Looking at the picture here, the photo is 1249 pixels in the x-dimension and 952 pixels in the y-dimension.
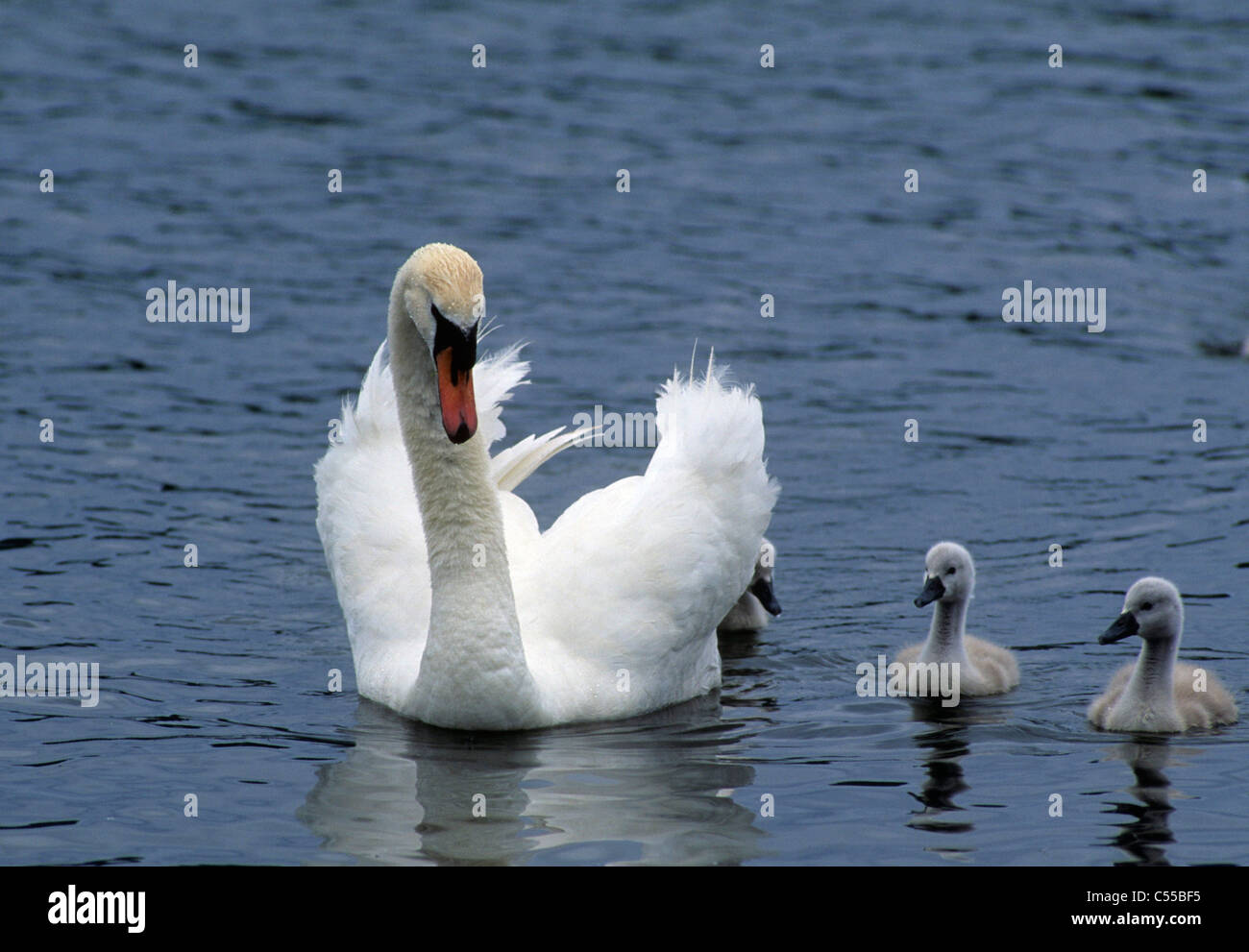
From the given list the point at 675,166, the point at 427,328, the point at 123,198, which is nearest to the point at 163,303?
the point at 123,198

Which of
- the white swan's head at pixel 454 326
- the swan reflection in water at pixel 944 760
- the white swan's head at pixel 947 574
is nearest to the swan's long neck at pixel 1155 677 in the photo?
the swan reflection in water at pixel 944 760

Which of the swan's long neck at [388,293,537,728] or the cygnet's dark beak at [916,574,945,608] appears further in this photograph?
the cygnet's dark beak at [916,574,945,608]

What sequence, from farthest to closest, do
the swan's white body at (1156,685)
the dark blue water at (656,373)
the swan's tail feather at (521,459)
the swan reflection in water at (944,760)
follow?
the swan's tail feather at (521,459), the swan's white body at (1156,685), the dark blue water at (656,373), the swan reflection in water at (944,760)

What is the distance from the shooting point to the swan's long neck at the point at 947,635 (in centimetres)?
1077

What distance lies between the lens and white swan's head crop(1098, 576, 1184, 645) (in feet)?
33.2

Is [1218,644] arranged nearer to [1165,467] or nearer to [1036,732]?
[1036,732]

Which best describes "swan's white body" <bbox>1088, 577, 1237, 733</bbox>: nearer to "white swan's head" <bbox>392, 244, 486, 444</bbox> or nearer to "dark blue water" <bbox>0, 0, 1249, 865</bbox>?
"dark blue water" <bbox>0, 0, 1249, 865</bbox>

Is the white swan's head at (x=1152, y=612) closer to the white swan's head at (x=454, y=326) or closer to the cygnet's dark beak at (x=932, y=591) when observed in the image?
the cygnet's dark beak at (x=932, y=591)

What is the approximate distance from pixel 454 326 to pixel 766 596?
3.42 m

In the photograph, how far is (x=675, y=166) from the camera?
22.1 meters

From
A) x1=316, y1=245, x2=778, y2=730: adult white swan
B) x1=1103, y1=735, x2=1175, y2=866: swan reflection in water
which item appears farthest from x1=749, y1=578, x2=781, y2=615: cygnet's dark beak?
x1=1103, y1=735, x2=1175, y2=866: swan reflection in water

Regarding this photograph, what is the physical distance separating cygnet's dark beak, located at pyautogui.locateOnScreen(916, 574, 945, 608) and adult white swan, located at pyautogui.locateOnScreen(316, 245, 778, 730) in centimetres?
92

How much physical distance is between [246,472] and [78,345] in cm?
318

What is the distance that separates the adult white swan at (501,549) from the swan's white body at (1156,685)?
1976 millimetres
